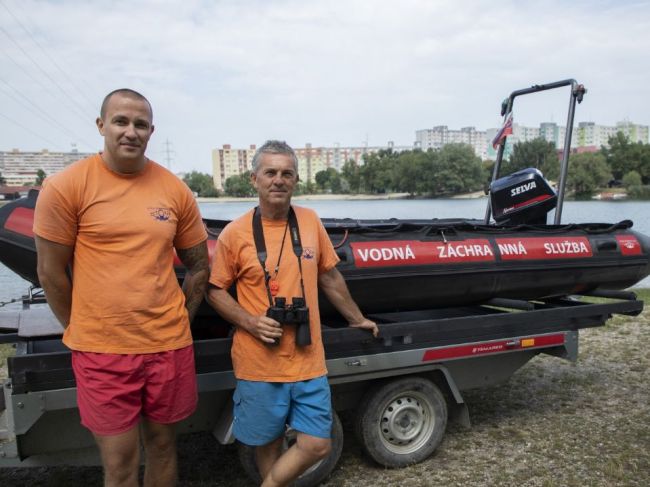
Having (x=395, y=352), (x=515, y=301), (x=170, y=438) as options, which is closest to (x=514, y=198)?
(x=515, y=301)

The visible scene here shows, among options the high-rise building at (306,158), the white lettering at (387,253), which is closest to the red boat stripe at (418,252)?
the white lettering at (387,253)

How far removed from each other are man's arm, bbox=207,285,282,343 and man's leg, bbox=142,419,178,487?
0.55 meters

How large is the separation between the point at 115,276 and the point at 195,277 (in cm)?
46

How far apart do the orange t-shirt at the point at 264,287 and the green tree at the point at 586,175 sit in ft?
150

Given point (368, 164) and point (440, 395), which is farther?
point (368, 164)

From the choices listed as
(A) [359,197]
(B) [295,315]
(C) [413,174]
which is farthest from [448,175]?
(B) [295,315]

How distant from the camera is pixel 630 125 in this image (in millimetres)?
161250

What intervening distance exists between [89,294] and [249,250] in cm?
71

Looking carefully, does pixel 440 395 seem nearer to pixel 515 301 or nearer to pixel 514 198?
pixel 515 301

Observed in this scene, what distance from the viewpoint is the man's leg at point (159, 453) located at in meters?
2.69

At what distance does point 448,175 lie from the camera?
146 feet

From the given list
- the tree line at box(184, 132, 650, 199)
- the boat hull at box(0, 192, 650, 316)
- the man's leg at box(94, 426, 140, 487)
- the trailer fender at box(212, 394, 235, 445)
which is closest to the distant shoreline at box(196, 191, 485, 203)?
the tree line at box(184, 132, 650, 199)

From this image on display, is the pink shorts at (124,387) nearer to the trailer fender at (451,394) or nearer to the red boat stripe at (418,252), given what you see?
the red boat stripe at (418,252)

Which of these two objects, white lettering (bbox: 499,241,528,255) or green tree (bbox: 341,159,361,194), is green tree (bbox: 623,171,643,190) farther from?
white lettering (bbox: 499,241,528,255)
